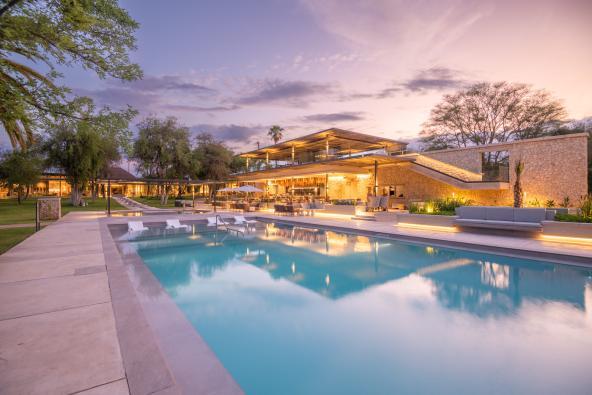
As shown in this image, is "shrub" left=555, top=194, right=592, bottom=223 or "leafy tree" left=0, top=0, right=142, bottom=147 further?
"shrub" left=555, top=194, right=592, bottom=223

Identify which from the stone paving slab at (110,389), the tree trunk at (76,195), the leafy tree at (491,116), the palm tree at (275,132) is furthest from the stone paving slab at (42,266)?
the palm tree at (275,132)

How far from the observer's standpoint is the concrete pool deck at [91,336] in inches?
88.1

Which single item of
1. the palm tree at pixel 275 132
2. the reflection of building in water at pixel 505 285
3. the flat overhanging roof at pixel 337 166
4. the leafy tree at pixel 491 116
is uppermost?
the palm tree at pixel 275 132

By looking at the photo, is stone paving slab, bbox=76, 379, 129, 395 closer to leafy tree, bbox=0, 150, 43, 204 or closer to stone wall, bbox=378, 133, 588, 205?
stone wall, bbox=378, 133, 588, 205

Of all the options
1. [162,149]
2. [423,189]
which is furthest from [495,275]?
[162,149]

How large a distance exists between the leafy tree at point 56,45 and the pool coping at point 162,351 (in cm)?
420

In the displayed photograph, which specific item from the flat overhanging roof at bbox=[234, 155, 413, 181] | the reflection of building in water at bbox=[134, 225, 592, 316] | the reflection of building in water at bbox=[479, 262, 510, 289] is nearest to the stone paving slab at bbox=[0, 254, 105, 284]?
the reflection of building in water at bbox=[134, 225, 592, 316]

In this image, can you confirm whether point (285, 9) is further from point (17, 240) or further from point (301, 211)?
point (17, 240)

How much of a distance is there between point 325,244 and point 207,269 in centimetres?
471

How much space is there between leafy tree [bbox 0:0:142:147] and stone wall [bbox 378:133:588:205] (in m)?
21.1

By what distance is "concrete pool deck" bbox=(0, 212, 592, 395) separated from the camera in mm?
2238

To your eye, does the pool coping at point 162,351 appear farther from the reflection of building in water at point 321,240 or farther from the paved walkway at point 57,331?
the reflection of building in water at point 321,240

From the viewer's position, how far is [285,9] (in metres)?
17.5

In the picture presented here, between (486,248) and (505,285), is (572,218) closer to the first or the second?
(486,248)
